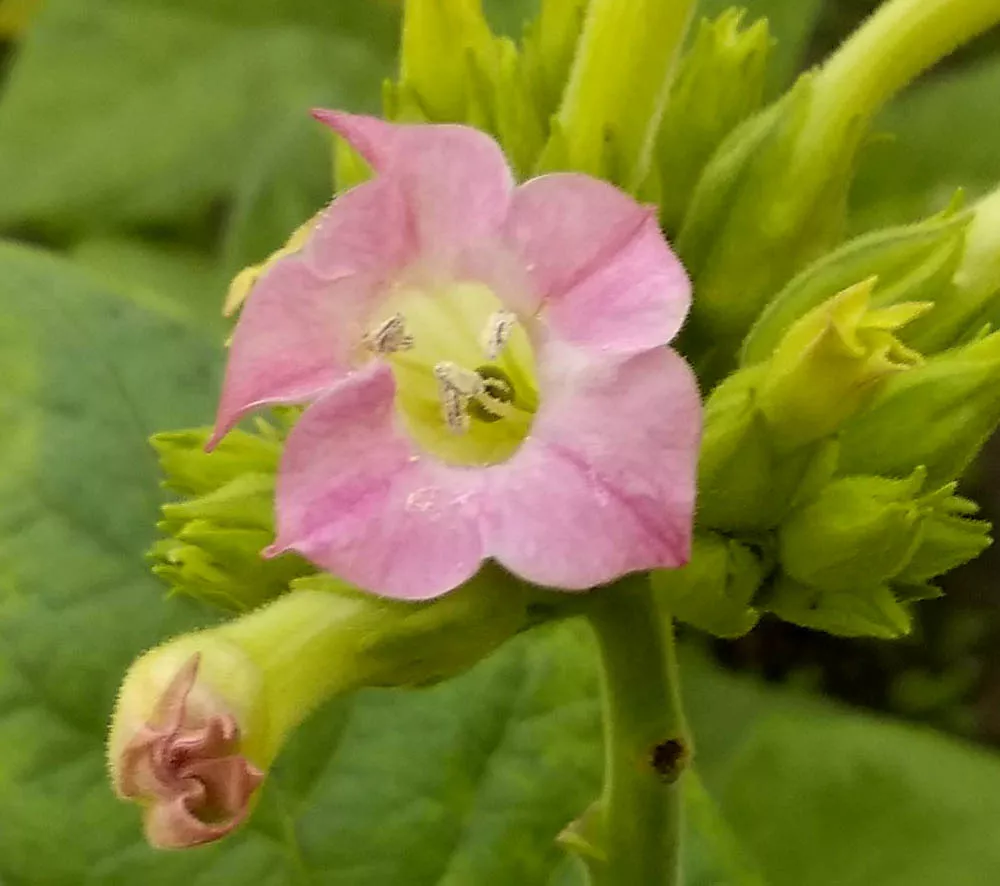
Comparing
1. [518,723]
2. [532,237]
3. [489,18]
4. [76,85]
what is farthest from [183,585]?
[76,85]

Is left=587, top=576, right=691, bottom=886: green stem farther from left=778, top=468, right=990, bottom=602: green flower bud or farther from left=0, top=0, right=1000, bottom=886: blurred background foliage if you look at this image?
left=0, top=0, right=1000, bottom=886: blurred background foliage

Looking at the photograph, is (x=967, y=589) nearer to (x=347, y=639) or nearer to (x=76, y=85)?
(x=76, y=85)

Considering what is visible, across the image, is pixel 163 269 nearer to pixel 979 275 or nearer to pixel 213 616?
pixel 213 616

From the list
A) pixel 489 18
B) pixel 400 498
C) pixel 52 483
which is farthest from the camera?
pixel 489 18

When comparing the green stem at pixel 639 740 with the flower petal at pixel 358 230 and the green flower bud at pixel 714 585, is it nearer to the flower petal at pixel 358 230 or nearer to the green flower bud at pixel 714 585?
the green flower bud at pixel 714 585

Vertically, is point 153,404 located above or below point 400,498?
below

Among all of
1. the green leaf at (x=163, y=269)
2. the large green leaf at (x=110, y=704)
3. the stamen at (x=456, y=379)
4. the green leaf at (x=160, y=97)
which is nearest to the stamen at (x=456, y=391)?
the stamen at (x=456, y=379)
